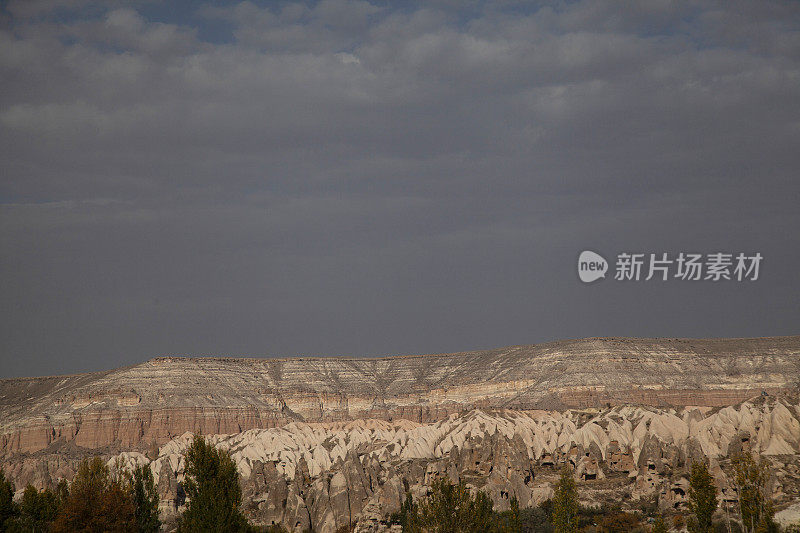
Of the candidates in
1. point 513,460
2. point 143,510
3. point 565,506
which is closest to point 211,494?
point 143,510

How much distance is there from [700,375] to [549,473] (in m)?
76.5

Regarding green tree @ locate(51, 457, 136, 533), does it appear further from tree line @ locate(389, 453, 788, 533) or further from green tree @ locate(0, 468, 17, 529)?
tree line @ locate(389, 453, 788, 533)

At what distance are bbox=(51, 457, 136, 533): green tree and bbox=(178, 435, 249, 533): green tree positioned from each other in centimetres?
551

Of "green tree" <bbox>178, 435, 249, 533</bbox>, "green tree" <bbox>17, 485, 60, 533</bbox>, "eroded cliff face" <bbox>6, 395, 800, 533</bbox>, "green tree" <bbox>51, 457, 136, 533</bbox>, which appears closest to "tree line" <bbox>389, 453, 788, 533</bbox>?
"eroded cliff face" <bbox>6, 395, 800, 533</bbox>

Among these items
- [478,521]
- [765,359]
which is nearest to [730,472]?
[478,521]

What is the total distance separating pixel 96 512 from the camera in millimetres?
75562

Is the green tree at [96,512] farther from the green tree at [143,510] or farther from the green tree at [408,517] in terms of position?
the green tree at [408,517]

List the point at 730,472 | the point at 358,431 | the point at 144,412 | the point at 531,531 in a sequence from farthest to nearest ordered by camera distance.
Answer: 1. the point at 144,412
2. the point at 358,431
3. the point at 730,472
4. the point at 531,531

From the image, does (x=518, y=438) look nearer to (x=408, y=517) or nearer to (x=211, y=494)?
(x=408, y=517)

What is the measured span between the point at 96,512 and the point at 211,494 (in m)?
10.1

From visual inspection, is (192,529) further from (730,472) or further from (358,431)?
(358,431)

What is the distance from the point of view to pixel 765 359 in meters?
184

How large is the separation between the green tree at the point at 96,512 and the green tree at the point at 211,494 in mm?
5513

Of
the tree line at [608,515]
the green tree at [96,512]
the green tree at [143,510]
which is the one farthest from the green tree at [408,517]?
the green tree at [96,512]
